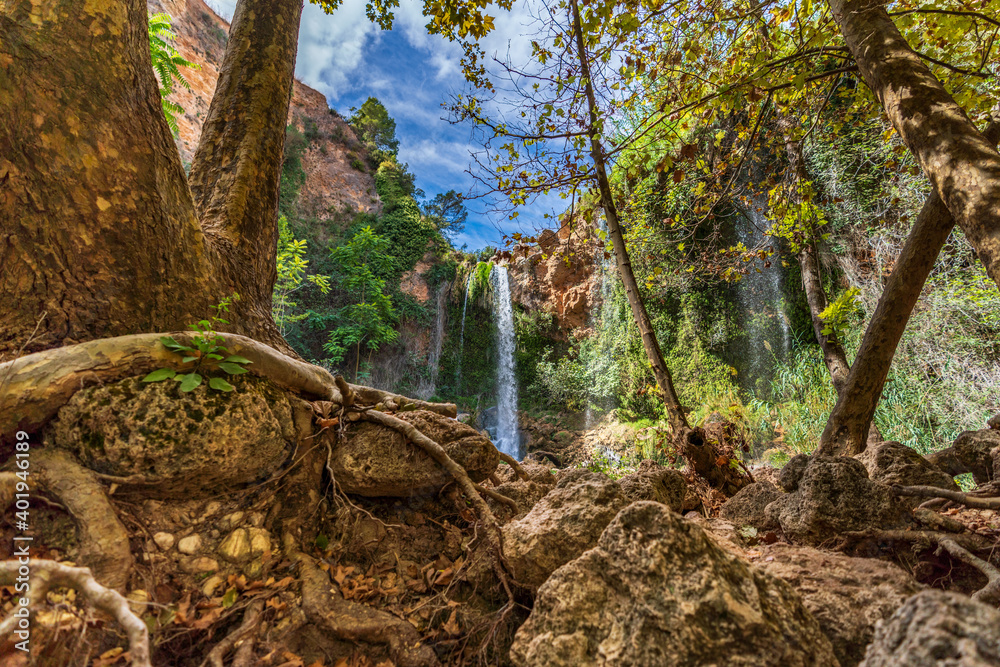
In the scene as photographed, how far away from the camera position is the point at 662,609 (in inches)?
39.0

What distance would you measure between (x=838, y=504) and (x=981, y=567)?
1.57ft

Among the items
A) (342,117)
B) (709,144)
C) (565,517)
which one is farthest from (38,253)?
(342,117)

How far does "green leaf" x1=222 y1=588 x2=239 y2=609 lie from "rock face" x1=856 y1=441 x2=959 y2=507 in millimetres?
3009

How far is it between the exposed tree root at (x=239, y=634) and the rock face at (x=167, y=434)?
0.48 metres

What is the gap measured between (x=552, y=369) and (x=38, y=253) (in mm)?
11543

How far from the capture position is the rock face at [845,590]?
111 cm

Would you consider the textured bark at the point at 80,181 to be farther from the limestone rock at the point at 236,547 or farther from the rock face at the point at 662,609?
the rock face at the point at 662,609

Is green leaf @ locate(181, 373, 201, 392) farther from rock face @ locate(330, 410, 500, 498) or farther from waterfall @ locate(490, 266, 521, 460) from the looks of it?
waterfall @ locate(490, 266, 521, 460)

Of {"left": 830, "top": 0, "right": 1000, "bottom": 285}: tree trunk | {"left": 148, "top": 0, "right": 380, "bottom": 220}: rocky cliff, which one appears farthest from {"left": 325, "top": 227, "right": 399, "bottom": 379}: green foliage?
{"left": 830, "top": 0, "right": 1000, "bottom": 285}: tree trunk

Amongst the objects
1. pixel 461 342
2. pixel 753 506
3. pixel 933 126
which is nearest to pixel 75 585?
pixel 753 506

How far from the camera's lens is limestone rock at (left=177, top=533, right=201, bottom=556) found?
152 cm

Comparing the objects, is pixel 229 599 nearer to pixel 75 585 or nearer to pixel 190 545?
pixel 190 545

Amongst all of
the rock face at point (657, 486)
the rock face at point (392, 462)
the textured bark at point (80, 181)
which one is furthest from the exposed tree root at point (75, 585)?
the rock face at point (657, 486)

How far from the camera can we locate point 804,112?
12.7 ft
